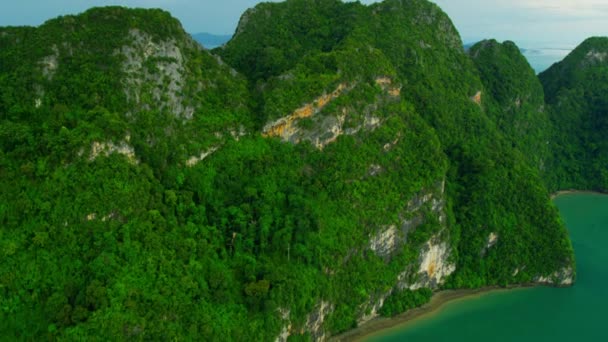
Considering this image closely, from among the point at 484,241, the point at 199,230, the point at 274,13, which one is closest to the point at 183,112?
the point at 199,230

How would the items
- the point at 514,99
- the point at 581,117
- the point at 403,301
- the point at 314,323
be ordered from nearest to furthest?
the point at 314,323, the point at 403,301, the point at 514,99, the point at 581,117

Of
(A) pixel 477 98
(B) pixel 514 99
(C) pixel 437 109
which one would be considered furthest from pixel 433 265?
(B) pixel 514 99

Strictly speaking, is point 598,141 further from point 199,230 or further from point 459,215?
point 199,230

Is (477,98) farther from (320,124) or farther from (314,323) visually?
(314,323)

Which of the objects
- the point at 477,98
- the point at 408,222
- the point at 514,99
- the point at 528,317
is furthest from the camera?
the point at 514,99

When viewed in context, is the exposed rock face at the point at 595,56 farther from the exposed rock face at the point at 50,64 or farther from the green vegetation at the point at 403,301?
the exposed rock face at the point at 50,64

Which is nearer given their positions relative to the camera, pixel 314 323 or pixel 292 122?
pixel 314 323

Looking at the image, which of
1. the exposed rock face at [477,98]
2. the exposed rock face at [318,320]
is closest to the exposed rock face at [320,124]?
the exposed rock face at [318,320]
